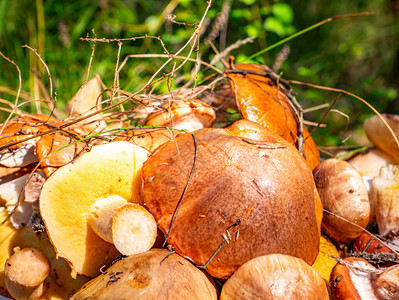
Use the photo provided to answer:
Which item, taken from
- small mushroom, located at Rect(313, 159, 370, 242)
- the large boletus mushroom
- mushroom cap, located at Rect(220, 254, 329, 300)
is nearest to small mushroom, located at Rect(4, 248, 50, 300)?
the large boletus mushroom

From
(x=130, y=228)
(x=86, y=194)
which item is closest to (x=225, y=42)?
(x=86, y=194)

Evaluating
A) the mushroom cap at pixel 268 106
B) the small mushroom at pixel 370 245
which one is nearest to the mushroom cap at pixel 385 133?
the mushroom cap at pixel 268 106

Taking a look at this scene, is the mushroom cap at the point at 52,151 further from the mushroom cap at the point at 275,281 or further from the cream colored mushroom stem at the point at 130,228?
the mushroom cap at the point at 275,281

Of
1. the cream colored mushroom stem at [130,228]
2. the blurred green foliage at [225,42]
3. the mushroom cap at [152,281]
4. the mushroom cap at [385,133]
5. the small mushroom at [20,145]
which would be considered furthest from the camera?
the blurred green foliage at [225,42]

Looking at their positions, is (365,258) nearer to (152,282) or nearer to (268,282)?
(268,282)

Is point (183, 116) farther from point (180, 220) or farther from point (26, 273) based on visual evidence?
point (26, 273)

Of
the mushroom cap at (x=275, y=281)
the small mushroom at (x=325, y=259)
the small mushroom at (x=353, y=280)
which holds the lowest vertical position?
the small mushroom at (x=325, y=259)

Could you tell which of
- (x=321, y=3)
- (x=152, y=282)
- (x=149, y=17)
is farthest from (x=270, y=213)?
(x=321, y=3)
